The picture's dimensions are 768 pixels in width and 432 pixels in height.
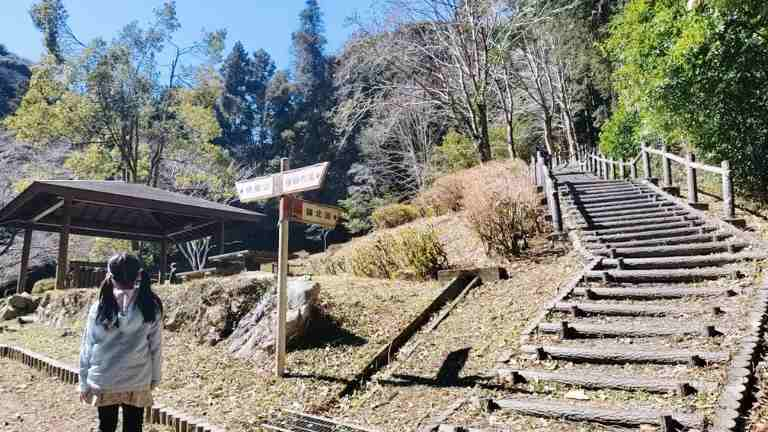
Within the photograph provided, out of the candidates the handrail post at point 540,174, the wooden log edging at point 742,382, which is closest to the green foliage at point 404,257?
the wooden log edging at point 742,382

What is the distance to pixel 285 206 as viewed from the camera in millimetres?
5379

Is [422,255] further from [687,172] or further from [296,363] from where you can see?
[687,172]

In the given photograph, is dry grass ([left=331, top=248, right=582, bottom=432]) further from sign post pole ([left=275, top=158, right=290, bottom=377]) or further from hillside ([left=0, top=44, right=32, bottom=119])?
hillside ([left=0, top=44, right=32, bottom=119])

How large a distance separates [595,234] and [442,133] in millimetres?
19990

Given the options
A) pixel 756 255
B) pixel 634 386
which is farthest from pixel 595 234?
pixel 634 386

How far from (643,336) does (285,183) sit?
12.6 feet

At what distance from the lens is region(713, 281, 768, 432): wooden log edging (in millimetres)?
2938

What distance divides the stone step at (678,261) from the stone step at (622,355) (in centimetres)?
240

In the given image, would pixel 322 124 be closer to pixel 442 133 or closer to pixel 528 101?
pixel 442 133

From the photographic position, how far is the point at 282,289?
5.21 m

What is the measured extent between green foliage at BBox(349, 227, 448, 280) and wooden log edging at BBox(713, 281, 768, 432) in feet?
14.0

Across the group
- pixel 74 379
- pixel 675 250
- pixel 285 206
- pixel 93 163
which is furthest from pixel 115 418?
pixel 93 163

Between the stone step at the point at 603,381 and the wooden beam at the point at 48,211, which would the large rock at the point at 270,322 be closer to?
the stone step at the point at 603,381

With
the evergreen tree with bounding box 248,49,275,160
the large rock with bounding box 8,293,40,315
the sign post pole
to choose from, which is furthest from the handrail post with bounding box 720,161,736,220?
the evergreen tree with bounding box 248,49,275,160
